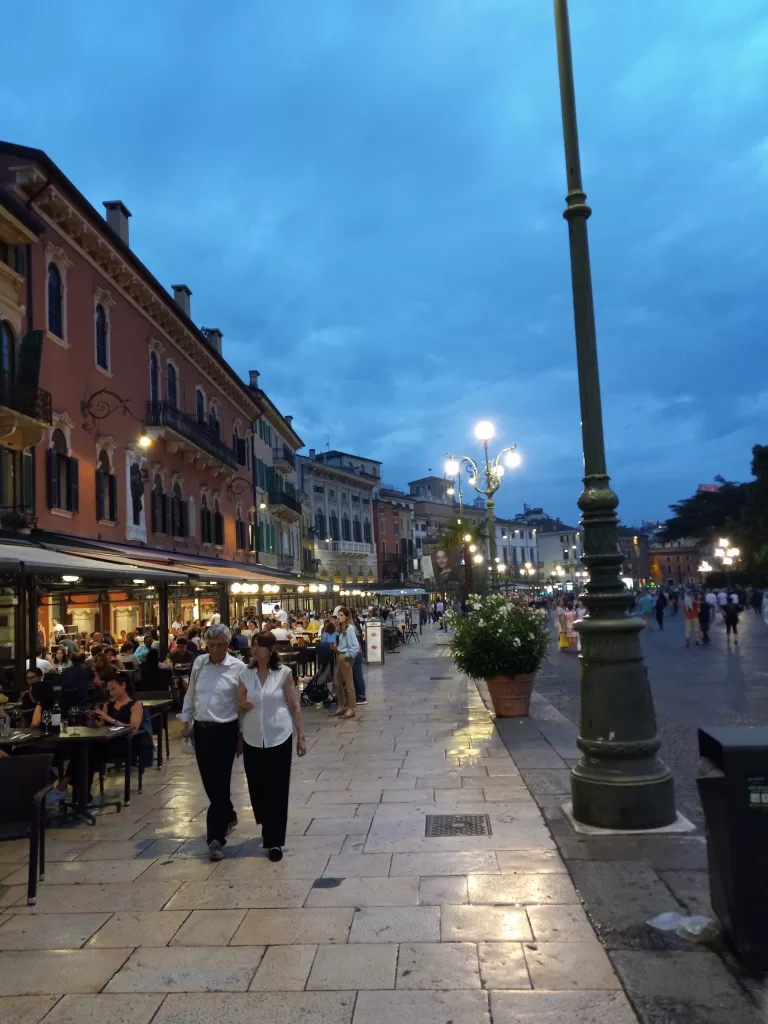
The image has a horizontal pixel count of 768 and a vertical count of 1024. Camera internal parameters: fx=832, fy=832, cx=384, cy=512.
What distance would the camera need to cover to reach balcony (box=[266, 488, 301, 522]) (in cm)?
4094

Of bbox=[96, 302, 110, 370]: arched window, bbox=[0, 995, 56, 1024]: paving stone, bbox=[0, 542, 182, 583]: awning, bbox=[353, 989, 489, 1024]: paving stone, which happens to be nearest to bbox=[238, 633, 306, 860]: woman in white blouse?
bbox=[0, 995, 56, 1024]: paving stone

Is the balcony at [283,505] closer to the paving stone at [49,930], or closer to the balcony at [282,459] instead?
the balcony at [282,459]

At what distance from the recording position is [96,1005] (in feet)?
11.4

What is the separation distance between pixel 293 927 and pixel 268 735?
156cm

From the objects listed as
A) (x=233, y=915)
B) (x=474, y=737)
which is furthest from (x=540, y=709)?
(x=233, y=915)

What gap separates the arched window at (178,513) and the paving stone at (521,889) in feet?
74.9

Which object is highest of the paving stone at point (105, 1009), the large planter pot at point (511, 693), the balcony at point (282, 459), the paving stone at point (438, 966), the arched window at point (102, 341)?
the balcony at point (282, 459)

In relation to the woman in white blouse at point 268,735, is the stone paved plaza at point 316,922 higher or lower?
lower

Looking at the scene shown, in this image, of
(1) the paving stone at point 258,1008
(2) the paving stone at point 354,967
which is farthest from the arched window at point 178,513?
(1) the paving stone at point 258,1008

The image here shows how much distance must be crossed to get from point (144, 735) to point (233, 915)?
13.2 feet

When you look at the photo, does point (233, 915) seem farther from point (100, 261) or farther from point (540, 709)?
point (100, 261)

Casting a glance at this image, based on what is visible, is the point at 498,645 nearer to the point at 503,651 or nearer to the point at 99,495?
the point at 503,651

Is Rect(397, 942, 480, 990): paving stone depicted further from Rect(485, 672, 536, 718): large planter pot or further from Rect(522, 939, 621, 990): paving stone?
Rect(485, 672, 536, 718): large planter pot

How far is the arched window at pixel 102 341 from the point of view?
21.4 m
